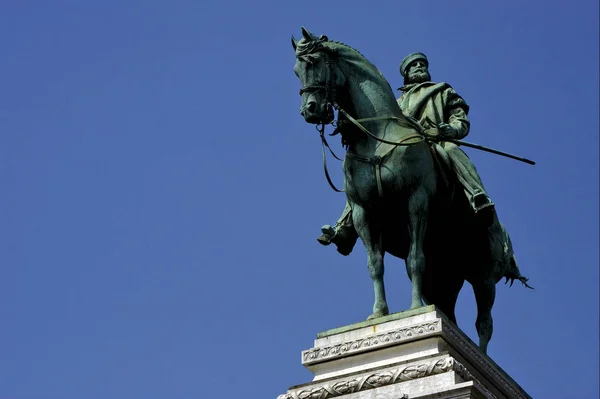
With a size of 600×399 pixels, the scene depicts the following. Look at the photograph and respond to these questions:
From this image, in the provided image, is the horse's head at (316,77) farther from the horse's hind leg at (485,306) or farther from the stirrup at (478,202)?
the horse's hind leg at (485,306)

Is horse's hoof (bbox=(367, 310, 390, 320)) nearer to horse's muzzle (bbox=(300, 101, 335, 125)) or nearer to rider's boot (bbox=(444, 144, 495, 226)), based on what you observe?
rider's boot (bbox=(444, 144, 495, 226))

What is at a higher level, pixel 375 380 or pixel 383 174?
pixel 383 174

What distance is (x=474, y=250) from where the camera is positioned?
25.1m

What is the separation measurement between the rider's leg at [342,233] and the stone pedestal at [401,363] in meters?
1.91

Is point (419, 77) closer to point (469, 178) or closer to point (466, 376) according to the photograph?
point (469, 178)

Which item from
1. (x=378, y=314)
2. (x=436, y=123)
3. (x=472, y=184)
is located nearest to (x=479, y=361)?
(x=378, y=314)

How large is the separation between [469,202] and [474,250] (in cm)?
123

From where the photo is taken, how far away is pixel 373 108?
2392 centimetres

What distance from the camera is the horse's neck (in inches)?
934

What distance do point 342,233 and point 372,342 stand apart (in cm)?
253

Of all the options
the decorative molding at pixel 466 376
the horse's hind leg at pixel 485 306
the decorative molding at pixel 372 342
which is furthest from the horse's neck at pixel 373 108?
the decorative molding at pixel 466 376

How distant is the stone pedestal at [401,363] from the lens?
21.7 metres

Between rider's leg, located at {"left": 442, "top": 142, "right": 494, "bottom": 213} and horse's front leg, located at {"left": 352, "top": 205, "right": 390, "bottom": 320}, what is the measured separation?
1.47m

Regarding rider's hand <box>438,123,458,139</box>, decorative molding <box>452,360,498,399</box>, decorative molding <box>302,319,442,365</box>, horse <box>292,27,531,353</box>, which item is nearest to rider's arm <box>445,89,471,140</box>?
rider's hand <box>438,123,458,139</box>
